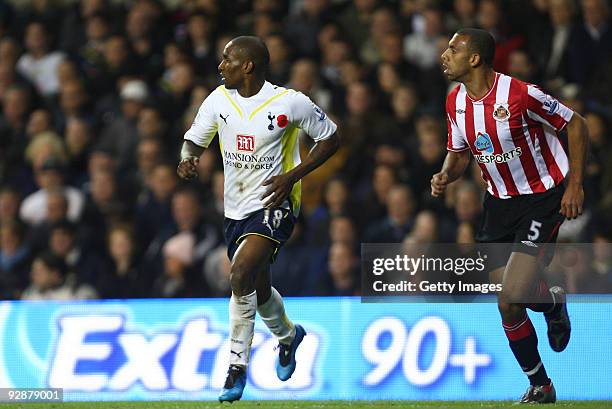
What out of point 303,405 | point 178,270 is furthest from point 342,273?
point 303,405

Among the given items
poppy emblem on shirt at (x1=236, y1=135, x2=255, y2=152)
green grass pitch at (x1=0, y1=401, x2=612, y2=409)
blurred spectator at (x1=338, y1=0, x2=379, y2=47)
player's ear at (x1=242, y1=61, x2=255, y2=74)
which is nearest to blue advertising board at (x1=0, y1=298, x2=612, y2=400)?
green grass pitch at (x1=0, y1=401, x2=612, y2=409)

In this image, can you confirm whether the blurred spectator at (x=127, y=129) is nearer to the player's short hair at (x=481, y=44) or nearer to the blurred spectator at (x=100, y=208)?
the blurred spectator at (x=100, y=208)

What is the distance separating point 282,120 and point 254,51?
0.46 meters

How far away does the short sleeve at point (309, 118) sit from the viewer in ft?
26.9

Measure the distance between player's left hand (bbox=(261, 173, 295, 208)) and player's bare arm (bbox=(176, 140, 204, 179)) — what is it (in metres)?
0.46

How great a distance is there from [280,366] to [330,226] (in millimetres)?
3300

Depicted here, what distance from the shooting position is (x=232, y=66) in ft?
26.5

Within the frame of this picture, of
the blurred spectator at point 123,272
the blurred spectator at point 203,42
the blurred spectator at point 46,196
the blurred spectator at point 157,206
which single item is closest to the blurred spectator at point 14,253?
the blurred spectator at point 46,196

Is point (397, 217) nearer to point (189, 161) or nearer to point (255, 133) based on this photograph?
point (255, 133)

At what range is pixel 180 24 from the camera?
49.8 ft

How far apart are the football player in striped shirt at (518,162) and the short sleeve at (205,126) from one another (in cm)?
146

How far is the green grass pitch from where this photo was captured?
849cm

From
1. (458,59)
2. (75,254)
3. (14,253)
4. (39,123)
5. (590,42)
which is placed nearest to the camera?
(458,59)

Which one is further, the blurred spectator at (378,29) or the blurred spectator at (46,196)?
the blurred spectator at (46,196)
